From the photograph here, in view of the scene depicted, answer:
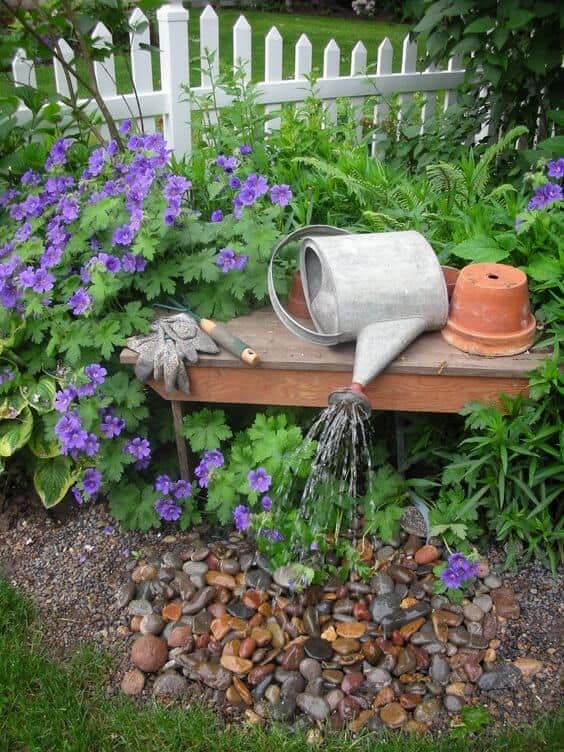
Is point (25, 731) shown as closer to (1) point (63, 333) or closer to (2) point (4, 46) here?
(1) point (63, 333)

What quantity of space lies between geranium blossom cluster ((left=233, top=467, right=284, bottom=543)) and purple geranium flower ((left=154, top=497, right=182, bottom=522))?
0.75 feet

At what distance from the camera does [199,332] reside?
2.55 metres

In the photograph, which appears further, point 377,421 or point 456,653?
point 377,421

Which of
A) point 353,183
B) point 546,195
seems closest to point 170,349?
point 353,183

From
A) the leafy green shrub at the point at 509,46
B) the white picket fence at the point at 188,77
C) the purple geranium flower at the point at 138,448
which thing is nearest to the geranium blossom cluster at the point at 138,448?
the purple geranium flower at the point at 138,448

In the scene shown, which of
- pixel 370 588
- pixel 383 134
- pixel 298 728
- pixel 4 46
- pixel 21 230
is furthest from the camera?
pixel 383 134

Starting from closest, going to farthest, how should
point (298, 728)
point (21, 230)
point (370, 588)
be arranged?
1. point (298, 728)
2. point (370, 588)
3. point (21, 230)

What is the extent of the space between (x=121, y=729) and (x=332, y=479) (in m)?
1.02

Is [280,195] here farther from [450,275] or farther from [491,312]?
[491,312]

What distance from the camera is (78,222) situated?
275cm

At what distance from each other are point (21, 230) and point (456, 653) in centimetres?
195

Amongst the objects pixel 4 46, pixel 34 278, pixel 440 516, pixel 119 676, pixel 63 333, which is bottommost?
pixel 119 676

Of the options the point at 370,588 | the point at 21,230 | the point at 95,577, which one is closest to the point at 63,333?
the point at 21,230

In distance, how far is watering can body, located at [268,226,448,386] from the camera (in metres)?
2.41
